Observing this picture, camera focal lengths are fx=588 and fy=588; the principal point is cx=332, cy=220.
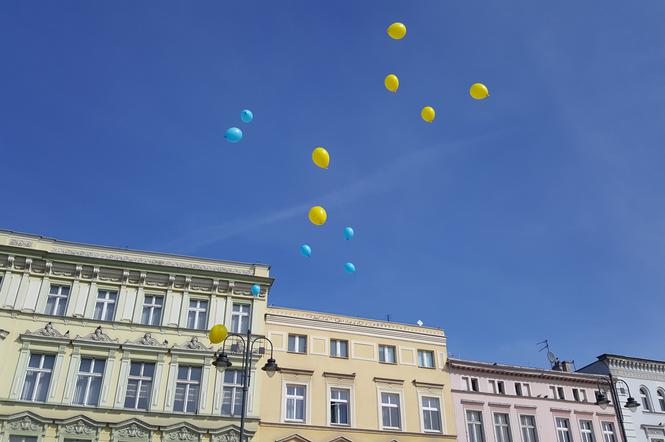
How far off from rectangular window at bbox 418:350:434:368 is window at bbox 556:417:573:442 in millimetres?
9792

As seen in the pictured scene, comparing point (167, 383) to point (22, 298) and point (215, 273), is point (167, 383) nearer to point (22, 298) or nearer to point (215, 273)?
point (215, 273)

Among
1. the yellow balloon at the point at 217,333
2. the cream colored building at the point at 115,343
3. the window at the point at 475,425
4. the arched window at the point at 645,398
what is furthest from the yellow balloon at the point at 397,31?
the arched window at the point at 645,398

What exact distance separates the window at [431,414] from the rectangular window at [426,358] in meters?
2.03

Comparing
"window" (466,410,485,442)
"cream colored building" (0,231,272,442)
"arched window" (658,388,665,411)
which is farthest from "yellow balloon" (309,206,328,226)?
"arched window" (658,388,665,411)

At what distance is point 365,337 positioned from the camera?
3569cm

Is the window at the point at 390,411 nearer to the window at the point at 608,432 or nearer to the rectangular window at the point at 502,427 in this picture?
the rectangular window at the point at 502,427

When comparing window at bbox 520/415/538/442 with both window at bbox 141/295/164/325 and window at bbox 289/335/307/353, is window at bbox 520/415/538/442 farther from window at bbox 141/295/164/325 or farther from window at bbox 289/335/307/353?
window at bbox 141/295/164/325

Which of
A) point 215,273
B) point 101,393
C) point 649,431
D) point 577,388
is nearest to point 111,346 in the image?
point 101,393

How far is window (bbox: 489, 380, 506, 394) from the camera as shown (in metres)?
37.9

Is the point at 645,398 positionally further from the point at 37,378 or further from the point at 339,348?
the point at 37,378

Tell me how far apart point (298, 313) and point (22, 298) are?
14.7m

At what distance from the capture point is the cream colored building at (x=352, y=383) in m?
31.9

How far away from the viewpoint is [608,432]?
39625 mm

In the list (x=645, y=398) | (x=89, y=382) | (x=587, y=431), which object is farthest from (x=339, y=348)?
(x=645, y=398)
